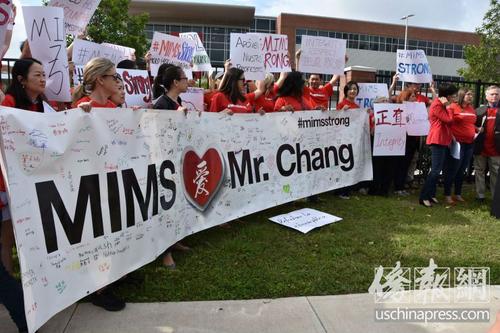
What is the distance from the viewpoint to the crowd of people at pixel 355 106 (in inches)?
151

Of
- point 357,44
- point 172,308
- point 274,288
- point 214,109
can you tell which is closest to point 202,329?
point 172,308

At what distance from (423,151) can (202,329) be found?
6.75 m

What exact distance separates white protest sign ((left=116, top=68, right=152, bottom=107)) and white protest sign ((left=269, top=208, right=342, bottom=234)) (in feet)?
7.39

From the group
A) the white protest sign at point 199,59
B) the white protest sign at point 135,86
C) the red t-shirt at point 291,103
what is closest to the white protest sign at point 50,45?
the white protest sign at point 135,86

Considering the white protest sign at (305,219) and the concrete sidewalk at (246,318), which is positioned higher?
the white protest sign at (305,219)

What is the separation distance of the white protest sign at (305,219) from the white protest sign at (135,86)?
2252 millimetres

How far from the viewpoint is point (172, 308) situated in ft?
11.6

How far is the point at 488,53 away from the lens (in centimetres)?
2425

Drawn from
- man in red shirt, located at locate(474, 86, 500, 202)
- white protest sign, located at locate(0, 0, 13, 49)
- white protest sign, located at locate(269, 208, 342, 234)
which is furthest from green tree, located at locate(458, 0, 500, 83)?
white protest sign, located at locate(0, 0, 13, 49)

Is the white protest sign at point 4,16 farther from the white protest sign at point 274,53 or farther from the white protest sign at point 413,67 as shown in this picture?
the white protest sign at point 413,67

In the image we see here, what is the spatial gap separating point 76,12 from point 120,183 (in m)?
2.74

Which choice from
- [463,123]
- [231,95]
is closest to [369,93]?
[463,123]

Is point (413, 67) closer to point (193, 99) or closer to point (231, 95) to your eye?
point (231, 95)

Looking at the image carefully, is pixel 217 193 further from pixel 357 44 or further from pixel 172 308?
pixel 357 44
